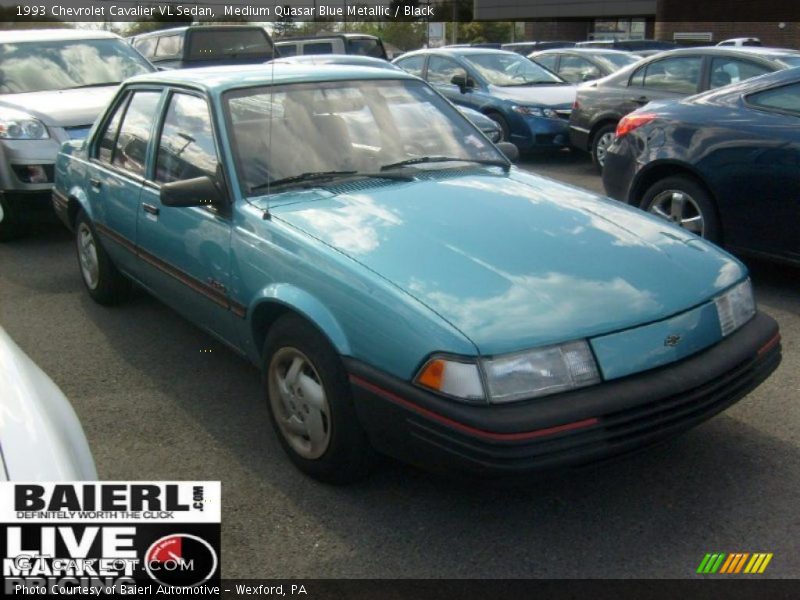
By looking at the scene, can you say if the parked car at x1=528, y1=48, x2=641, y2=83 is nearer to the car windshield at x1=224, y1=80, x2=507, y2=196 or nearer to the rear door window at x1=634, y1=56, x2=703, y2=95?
the rear door window at x1=634, y1=56, x2=703, y2=95

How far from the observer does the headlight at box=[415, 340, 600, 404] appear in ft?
9.11

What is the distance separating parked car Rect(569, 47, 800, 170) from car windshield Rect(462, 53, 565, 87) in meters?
1.67

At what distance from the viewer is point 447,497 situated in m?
3.33

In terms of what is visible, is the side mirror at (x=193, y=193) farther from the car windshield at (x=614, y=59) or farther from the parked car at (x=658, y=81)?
the car windshield at (x=614, y=59)

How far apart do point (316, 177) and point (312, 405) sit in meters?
1.14

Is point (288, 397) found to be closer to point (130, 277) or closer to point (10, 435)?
point (10, 435)

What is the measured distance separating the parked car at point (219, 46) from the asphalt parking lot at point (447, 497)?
10751 mm

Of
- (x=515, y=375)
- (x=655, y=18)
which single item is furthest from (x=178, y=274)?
(x=655, y=18)

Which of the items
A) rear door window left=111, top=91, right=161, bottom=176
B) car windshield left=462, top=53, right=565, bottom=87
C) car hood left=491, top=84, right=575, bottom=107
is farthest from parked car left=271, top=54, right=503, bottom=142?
rear door window left=111, top=91, right=161, bottom=176

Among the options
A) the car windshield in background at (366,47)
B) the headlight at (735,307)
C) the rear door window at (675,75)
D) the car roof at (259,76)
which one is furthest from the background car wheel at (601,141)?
the car windshield in background at (366,47)

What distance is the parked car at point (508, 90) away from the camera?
11.2 metres

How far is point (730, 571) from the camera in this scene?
9.29 ft

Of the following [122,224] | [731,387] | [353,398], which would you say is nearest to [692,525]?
[731,387]

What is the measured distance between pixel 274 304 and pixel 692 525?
5.67ft
